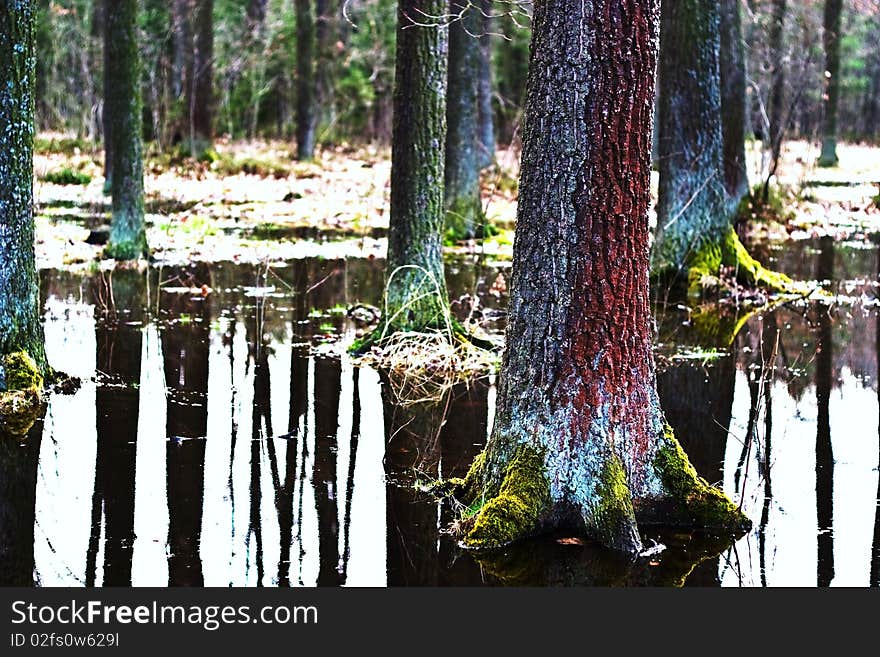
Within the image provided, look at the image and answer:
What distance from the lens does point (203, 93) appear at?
31.9 metres

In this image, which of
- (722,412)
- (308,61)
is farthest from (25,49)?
(308,61)

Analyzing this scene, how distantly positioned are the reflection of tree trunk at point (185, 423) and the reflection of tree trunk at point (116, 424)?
0.24m

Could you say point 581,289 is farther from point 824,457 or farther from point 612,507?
point 824,457

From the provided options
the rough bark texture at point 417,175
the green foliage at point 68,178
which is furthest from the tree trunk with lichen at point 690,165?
the green foliage at point 68,178

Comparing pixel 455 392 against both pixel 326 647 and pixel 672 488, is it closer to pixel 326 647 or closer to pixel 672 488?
pixel 672 488

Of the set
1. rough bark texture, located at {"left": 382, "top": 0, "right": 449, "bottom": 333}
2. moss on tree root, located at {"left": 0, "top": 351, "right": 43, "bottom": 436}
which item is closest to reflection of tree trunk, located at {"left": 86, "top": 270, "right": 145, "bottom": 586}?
moss on tree root, located at {"left": 0, "top": 351, "right": 43, "bottom": 436}

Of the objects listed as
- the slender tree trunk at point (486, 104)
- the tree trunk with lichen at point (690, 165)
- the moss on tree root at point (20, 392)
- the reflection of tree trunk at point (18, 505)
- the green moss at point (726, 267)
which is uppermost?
the slender tree trunk at point (486, 104)

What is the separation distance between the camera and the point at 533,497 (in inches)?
251

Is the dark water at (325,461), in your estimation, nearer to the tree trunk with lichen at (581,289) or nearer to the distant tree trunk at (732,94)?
the tree trunk with lichen at (581,289)

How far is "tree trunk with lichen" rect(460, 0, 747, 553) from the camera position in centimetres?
627

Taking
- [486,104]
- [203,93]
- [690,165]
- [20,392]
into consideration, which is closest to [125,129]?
[690,165]

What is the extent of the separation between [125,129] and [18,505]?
9.86m

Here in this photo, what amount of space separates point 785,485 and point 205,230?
14500mm

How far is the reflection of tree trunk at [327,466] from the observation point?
19.7 feet
